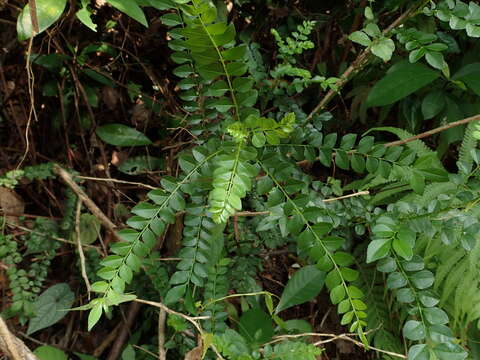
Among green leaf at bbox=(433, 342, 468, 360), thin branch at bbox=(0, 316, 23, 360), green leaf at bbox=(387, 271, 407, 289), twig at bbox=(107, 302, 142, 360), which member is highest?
green leaf at bbox=(387, 271, 407, 289)

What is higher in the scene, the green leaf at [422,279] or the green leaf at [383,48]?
the green leaf at [383,48]

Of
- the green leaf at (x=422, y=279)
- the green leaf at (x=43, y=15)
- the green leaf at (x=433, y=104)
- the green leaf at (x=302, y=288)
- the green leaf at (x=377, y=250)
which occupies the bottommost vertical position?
the green leaf at (x=302, y=288)

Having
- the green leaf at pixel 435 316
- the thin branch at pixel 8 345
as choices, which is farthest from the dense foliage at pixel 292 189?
the thin branch at pixel 8 345

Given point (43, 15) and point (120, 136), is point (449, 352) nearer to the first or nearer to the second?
point (43, 15)

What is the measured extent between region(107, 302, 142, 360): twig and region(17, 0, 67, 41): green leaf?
921 mm

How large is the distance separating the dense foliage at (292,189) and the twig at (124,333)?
0.09 meters

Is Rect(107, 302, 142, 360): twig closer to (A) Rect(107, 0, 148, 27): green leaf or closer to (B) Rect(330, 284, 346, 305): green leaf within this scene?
(B) Rect(330, 284, 346, 305): green leaf

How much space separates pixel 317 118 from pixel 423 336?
621 mm

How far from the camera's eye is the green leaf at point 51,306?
1.55m

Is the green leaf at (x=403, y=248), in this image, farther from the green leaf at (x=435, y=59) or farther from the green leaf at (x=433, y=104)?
the green leaf at (x=433, y=104)

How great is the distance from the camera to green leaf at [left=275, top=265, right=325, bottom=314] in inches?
59.5

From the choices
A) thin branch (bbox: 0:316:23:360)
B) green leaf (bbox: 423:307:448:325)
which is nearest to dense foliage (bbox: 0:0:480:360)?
green leaf (bbox: 423:307:448:325)

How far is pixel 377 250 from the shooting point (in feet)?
3.36

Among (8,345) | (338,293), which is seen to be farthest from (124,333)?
(338,293)
